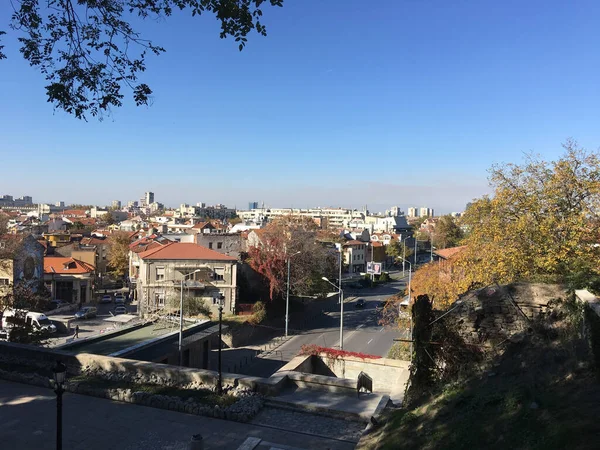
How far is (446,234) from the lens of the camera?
271ft

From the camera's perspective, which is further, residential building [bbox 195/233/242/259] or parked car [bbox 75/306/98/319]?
residential building [bbox 195/233/242/259]

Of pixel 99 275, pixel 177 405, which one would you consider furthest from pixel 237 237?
pixel 177 405

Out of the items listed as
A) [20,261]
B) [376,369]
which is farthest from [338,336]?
[20,261]

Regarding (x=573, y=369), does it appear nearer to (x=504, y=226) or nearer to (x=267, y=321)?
(x=504, y=226)

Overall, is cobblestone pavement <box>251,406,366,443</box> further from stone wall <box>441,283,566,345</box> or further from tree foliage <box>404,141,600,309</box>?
tree foliage <box>404,141,600,309</box>

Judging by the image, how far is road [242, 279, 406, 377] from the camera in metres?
27.2

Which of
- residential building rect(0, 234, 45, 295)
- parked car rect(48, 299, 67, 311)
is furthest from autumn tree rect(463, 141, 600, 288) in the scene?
parked car rect(48, 299, 67, 311)

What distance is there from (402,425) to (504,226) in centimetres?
1312

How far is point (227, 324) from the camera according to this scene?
32.4 m

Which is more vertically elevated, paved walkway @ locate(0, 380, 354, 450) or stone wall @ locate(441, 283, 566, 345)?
stone wall @ locate(441, 283, 566, 345)

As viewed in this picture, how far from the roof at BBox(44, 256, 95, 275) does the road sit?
24.0 m

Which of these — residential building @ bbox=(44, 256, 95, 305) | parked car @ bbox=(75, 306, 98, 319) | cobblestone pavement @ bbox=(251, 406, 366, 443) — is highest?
cobblestone pavement @ bbox=(251, 406, 366, 443)

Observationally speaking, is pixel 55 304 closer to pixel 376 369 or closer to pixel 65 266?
pixel 65 266

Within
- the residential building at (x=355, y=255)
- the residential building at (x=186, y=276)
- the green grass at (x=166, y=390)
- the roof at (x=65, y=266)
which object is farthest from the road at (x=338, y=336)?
the roof at (x=65, y=266)
